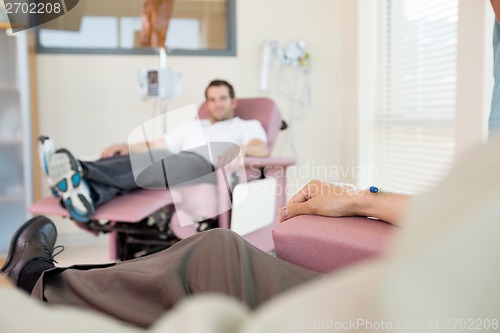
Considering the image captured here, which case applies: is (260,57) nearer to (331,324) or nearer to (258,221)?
(258,221)

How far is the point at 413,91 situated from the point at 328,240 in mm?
2346

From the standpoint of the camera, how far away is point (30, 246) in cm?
140

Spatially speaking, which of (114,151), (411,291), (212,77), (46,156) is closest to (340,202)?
(411,291)

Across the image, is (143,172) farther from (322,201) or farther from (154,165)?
(322,201)

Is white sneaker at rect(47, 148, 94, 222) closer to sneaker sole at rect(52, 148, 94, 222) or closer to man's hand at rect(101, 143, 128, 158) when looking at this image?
sneaker sole at rect(52, 148, 94, 222)

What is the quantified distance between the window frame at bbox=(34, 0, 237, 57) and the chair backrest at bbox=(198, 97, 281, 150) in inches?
25.1

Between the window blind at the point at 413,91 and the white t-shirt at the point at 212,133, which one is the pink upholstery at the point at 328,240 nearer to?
the window blind at the point at 413,91

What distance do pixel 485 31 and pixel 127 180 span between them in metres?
1.69

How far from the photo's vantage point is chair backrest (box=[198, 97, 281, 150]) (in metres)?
2.83

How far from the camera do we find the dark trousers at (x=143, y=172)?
2.24 m

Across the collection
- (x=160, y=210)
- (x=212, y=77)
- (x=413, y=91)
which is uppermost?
(x=212, y=77)

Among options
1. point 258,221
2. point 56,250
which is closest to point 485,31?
point 258,221

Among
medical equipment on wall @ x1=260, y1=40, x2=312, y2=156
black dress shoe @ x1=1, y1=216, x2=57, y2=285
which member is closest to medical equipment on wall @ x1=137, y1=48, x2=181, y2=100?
medical equipment on wall @ x1=260, y1=40, x2=312, y2=156

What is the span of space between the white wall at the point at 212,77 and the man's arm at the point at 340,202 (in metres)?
2.20
